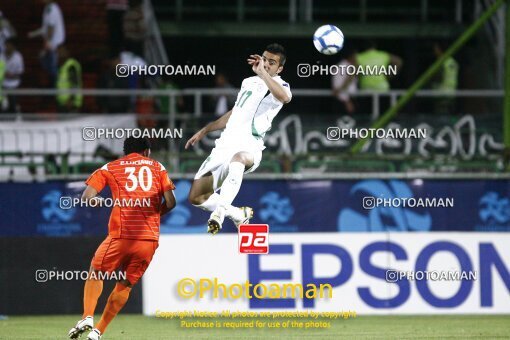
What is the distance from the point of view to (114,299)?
44.4ft

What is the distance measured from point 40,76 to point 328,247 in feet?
27.0

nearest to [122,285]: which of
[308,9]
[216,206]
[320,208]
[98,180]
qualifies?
[98,180]

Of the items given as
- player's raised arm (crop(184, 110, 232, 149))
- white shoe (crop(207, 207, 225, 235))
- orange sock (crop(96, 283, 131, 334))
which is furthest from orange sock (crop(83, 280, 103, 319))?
player's raised arm (crop(184, 110, 232, 149))

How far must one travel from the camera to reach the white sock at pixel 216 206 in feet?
45.7

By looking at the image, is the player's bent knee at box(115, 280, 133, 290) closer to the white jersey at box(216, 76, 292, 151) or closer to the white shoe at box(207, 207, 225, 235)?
the white shoe at box(207, 207, 225, 235)

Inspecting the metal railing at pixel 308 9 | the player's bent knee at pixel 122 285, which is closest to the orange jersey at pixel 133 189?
the player's bent knee at pixel 122 285

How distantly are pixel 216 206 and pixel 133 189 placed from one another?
3.07 ft

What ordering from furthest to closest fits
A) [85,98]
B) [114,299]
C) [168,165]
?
[85,98]
[168,165]
[114,299]

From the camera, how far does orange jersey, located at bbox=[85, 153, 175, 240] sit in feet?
44.9

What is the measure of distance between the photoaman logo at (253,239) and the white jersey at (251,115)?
47.3 inches

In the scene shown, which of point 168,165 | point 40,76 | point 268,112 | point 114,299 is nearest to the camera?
point 114,299

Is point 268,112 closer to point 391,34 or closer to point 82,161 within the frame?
point 82,161

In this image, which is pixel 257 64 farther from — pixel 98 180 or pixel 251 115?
pixel 98 180

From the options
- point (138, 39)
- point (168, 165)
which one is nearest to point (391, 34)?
point (138, 39)
